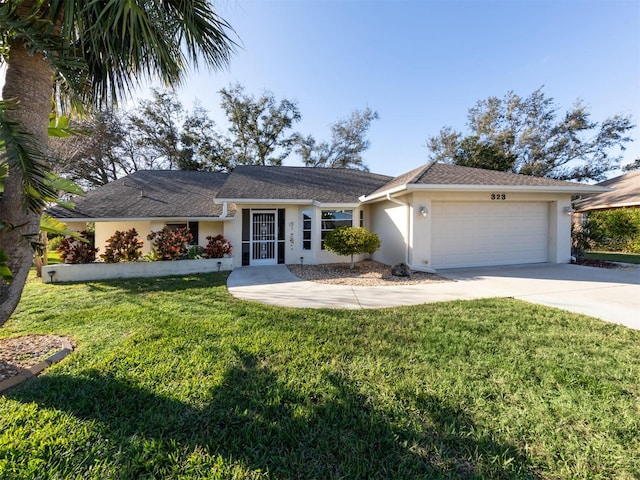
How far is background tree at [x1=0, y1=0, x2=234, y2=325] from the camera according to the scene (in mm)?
2766

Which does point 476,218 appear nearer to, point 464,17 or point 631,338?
point 631,338

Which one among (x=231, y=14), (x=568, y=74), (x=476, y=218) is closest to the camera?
(x=231, y=14)

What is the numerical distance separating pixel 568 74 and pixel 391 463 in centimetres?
1938

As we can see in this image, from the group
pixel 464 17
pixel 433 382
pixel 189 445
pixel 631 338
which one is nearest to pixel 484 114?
pixel 464 17

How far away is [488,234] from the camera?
10.4 metres

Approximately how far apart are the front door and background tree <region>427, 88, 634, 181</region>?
1852 centimetres

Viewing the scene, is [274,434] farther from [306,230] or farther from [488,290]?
[306,230]

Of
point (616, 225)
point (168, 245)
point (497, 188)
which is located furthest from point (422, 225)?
point (616, 225)

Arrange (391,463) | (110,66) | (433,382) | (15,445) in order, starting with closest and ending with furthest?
1. (391,463)
2. (15,445)
3. (433,382)
4. (110,66)

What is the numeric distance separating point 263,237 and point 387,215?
5.79 m

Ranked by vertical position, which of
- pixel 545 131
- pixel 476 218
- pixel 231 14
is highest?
pixel 545 131

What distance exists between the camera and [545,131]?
23.7 meters

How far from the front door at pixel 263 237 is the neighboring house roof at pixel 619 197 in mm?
18387

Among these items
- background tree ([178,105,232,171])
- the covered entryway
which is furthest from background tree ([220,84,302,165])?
the covered entryway
